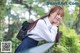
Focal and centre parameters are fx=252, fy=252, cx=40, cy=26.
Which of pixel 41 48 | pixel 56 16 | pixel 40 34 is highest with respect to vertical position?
pixel 56 16

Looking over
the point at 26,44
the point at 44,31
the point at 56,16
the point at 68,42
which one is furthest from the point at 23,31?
the point at 68,42

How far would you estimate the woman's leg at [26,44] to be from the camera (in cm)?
384

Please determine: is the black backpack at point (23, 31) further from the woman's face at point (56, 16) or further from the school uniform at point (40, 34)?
the woman's face at point (56, 16)

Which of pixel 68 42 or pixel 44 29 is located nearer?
pixel 44 29

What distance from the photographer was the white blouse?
381cm

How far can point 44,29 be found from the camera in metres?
3.82

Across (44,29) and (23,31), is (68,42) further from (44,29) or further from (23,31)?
(23,31)

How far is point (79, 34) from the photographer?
12.8 ft

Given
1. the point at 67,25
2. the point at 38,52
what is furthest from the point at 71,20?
the point at 38,52

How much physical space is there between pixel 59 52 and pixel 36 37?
0.43 metres

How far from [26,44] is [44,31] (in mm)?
343

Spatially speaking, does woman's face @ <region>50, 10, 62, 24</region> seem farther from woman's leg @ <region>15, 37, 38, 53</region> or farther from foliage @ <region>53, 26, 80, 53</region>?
woman's leg @ <region>15, 37, 38, 53</region>

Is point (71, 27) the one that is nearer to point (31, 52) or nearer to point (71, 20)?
point (71, 20)

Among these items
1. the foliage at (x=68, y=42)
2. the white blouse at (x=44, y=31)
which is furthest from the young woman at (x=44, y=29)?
the foliage at (x=68, y=42)
